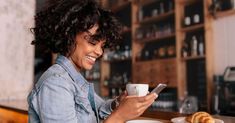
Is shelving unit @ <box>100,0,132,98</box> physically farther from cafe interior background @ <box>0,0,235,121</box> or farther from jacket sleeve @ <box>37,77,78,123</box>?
jacket sleeve @ <box>37,77,78,123</box>

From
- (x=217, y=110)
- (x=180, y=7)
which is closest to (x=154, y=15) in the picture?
(x=180, y=7)

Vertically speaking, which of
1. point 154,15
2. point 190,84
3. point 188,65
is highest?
point 154,15

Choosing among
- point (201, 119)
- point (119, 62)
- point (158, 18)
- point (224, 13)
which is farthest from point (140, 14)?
point (201, 119)

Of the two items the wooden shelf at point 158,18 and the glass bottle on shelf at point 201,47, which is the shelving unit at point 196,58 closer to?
the glass bottle on shelf at point 201,47

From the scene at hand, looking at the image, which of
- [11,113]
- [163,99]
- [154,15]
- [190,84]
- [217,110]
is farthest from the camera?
[154,15]

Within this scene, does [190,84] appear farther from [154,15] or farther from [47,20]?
[47,20]

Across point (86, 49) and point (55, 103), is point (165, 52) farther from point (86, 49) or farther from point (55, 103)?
point (55, 103)

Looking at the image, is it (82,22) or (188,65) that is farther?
(188,65)

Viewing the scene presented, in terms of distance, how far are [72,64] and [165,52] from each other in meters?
3.16

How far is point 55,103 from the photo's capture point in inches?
35.6

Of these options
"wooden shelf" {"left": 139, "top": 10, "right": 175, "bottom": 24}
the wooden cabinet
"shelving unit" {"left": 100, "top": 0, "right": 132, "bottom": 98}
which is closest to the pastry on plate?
the wooden cabinet

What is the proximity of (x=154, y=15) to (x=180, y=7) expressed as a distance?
1.90ft

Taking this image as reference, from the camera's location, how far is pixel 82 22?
1.04 m

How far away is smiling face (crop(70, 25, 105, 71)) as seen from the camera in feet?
3.47
